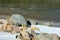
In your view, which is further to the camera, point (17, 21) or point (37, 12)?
point (37, 12)

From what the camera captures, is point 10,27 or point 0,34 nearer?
point 0,34

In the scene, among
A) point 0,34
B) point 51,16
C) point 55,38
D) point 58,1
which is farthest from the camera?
point 58,1

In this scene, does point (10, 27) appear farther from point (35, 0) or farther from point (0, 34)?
point (35, 0)

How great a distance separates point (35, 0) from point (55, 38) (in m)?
10.5

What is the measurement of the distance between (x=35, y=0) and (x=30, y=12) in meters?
4.51

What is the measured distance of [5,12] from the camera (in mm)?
11516

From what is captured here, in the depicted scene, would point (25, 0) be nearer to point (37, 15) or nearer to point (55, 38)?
point (37, 15)

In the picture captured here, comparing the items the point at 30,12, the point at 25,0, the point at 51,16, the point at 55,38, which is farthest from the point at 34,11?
the point at 55,38

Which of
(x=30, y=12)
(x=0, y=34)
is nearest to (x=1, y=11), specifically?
(x=30, y=12)

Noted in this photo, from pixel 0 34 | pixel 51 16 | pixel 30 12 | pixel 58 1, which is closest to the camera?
pixel 0 34

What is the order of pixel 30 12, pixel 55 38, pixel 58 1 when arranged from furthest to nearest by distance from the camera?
pixel 58 1 → pixel 30 12 → pixel 55 38

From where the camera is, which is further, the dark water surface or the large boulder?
the dark water surface

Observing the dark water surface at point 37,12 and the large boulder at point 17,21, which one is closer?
the large boulder at point 17,21

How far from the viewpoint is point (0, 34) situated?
6.72 meters
